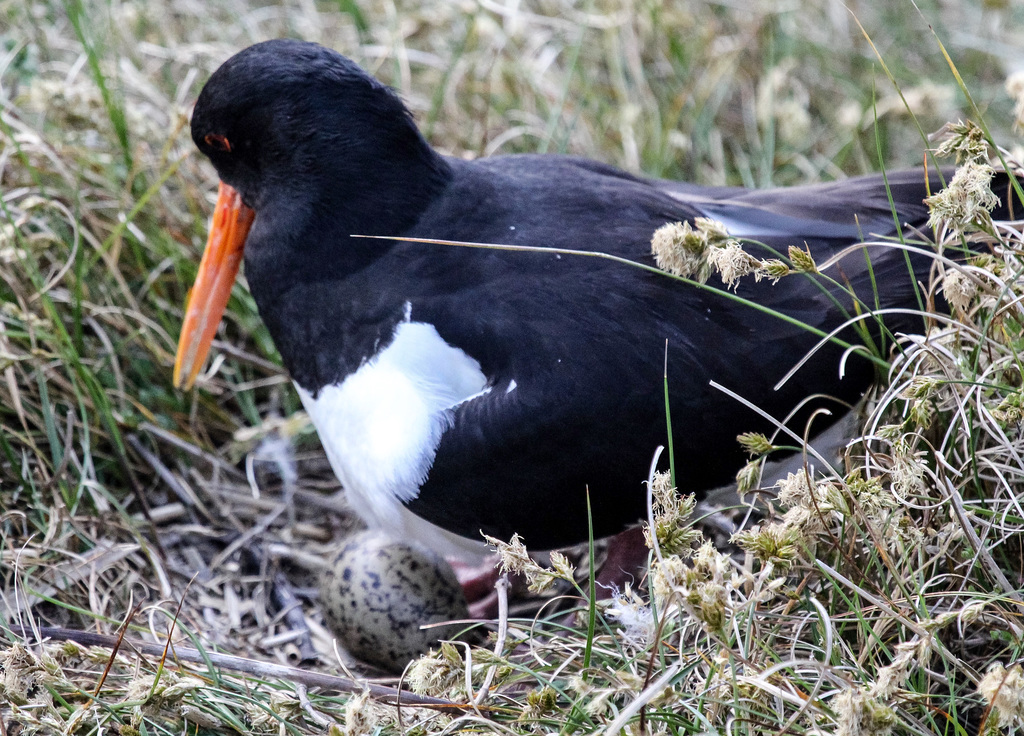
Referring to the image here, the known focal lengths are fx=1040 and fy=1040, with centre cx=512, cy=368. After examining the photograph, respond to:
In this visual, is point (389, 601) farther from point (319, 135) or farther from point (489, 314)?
point (319, 135)

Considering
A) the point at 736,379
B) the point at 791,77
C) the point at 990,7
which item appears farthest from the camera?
the point at 791,77

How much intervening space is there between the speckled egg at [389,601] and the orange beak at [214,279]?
743 mm

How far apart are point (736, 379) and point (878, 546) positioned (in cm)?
63

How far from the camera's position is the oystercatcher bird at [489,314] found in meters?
2.45

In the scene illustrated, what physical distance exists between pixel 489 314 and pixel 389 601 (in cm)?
86

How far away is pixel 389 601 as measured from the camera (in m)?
2.80

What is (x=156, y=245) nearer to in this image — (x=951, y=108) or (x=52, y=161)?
(x=52, y=161)

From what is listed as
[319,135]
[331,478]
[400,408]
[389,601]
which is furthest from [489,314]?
[331,478]

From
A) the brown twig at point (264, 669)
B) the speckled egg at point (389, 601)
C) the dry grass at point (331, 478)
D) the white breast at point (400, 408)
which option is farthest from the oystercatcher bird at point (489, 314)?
the brown twig at point (264, 669)

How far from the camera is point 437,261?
8.55 feet

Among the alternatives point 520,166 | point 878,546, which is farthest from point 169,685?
point 520,166

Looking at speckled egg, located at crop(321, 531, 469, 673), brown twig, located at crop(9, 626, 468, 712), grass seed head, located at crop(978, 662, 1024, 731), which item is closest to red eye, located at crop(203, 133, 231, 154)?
speckled egg, located at crop(321, 531, 469, 673)

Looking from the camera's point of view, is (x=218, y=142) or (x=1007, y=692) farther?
(x=218, y=142)

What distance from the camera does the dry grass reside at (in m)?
1.93
